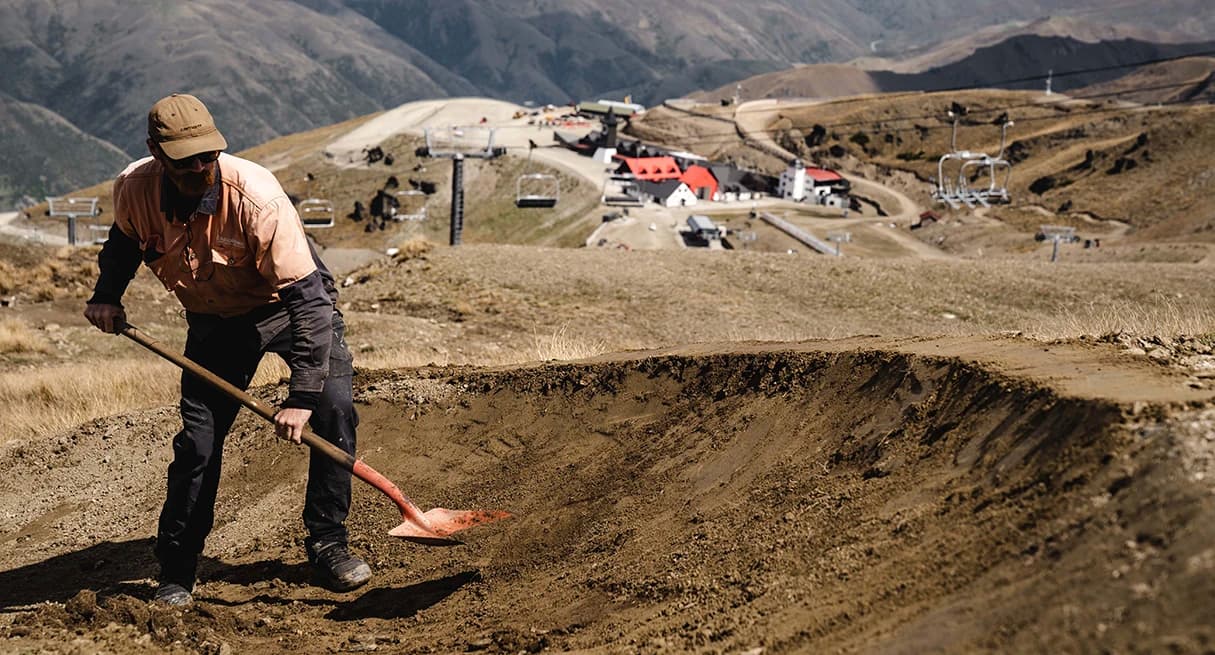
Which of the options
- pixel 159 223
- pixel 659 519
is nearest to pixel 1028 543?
pixel 659 519

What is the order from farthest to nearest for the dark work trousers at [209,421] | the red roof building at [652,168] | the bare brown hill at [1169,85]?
the bare brown hill at [1169,85]
the red roof building at [652,168]
the dark work trousers at [209,421]

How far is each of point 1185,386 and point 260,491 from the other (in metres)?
6.10

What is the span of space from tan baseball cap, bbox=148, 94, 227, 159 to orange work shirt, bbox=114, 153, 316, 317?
22cm

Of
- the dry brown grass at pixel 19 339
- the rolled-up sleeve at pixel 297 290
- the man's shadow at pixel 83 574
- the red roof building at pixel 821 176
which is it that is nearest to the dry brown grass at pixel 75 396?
the man's shadow at pixel 83 574

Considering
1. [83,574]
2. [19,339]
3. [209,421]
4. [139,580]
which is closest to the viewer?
[209,421]

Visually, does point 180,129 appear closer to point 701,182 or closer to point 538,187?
point 538,187

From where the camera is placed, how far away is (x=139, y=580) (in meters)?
6.61

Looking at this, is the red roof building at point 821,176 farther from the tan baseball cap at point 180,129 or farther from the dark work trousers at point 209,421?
the tan baseball cap at point 180,129

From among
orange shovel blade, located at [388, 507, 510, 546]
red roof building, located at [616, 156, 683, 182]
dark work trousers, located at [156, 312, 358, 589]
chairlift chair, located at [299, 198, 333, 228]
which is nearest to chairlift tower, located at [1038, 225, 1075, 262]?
red roof building, located at [616, 156, 683, 182]

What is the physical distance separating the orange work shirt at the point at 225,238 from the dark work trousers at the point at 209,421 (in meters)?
0.19

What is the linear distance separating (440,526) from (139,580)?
185 centimetres

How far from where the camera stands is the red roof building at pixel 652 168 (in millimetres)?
81062

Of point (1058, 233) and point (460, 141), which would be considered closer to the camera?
point (1058, 233)

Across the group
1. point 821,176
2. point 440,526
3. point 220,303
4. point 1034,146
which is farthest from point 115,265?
point 1034,146
